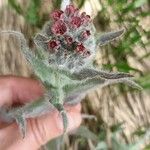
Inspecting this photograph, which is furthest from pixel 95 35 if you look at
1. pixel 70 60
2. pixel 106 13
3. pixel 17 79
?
pixel 106 13

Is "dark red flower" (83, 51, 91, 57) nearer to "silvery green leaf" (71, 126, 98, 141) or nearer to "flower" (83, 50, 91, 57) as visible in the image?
"flower" (83, 50, 91, 57)

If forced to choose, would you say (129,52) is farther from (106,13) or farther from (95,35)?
(95,35)

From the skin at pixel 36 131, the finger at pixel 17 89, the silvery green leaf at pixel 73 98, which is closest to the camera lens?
the silvery green leaf at pixel 73 98

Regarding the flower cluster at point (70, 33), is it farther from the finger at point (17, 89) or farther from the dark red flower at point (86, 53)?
the finger at point (17, 89)

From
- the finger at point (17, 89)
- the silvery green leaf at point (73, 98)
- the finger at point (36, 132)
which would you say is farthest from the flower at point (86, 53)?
the finger at point (17, 89)

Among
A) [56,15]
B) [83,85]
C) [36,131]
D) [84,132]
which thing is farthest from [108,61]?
[56,15]

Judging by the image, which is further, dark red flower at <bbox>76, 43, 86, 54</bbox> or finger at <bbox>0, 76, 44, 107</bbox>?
finger at <bbox>0, 76, 44, 107</bbox>

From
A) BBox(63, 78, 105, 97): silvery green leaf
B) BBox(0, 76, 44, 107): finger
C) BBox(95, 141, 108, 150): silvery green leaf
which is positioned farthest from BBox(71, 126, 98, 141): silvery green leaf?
BBox(63, 78, 105, 97): silvery green leaf
